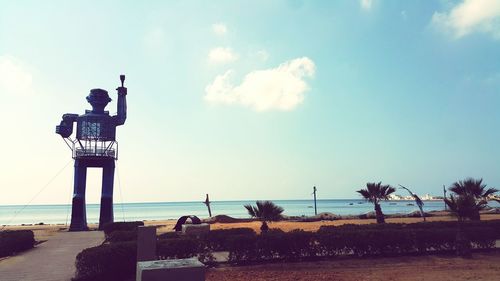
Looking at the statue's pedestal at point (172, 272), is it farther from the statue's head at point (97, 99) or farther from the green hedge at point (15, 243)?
the statue's head at point (97, 99)

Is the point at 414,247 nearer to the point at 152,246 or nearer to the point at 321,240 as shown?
the point at 321,240

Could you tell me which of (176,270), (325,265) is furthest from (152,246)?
(325,265)

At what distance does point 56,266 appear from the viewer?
1614 cm

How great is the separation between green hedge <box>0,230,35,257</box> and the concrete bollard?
13.6 m

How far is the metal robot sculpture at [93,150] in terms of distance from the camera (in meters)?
39.2

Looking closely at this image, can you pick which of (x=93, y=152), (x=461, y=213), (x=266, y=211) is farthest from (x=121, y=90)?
(x=461, y=213)

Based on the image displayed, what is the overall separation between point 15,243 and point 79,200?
18.3 meters

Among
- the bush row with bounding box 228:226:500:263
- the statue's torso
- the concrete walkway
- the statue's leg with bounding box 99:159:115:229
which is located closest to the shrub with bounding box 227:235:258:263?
the bush row with bounding box 228:226:500:263

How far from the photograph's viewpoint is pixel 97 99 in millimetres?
40844

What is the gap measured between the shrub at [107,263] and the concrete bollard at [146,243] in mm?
3326

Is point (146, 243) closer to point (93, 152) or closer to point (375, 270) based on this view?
point (375, 270)

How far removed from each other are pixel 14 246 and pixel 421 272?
793 inches

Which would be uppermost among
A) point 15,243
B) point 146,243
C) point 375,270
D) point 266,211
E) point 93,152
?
point 93,152

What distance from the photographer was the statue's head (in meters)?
40.8
